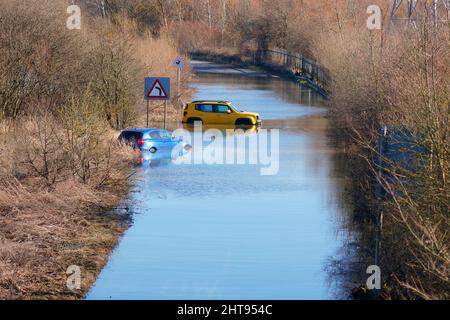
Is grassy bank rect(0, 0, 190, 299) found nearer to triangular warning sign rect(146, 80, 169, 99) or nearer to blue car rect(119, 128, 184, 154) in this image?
blue car rect(119, 128, 184, 154)

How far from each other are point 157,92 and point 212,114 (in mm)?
10213

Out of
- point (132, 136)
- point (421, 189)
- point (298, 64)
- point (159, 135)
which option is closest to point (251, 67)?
point (298, 64)

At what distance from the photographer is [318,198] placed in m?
23.7

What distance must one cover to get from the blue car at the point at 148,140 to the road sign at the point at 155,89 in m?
1.82

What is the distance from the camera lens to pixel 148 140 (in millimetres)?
30547

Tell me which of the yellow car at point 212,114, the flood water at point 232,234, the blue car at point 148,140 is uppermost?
the yellow car at point 212,114

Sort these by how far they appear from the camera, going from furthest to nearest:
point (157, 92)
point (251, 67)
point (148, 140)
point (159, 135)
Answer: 1. point (251, 67)
2. point (157, 92)
3. point (159, 135)
4. point (148, 140)

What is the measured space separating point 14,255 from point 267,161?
15.9 m

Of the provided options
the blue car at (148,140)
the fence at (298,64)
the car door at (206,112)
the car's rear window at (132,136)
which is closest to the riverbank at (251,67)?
the fence at (298,64)

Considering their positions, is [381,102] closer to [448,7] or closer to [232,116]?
[448,7]

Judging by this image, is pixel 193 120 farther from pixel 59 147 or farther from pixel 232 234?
pixel 232 234

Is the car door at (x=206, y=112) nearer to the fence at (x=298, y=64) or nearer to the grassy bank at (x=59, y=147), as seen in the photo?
the grassy bank at (x=59, y=147)

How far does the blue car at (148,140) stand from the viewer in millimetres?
30219

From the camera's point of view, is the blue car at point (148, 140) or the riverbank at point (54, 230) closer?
the riverbank at point (54, 230)
